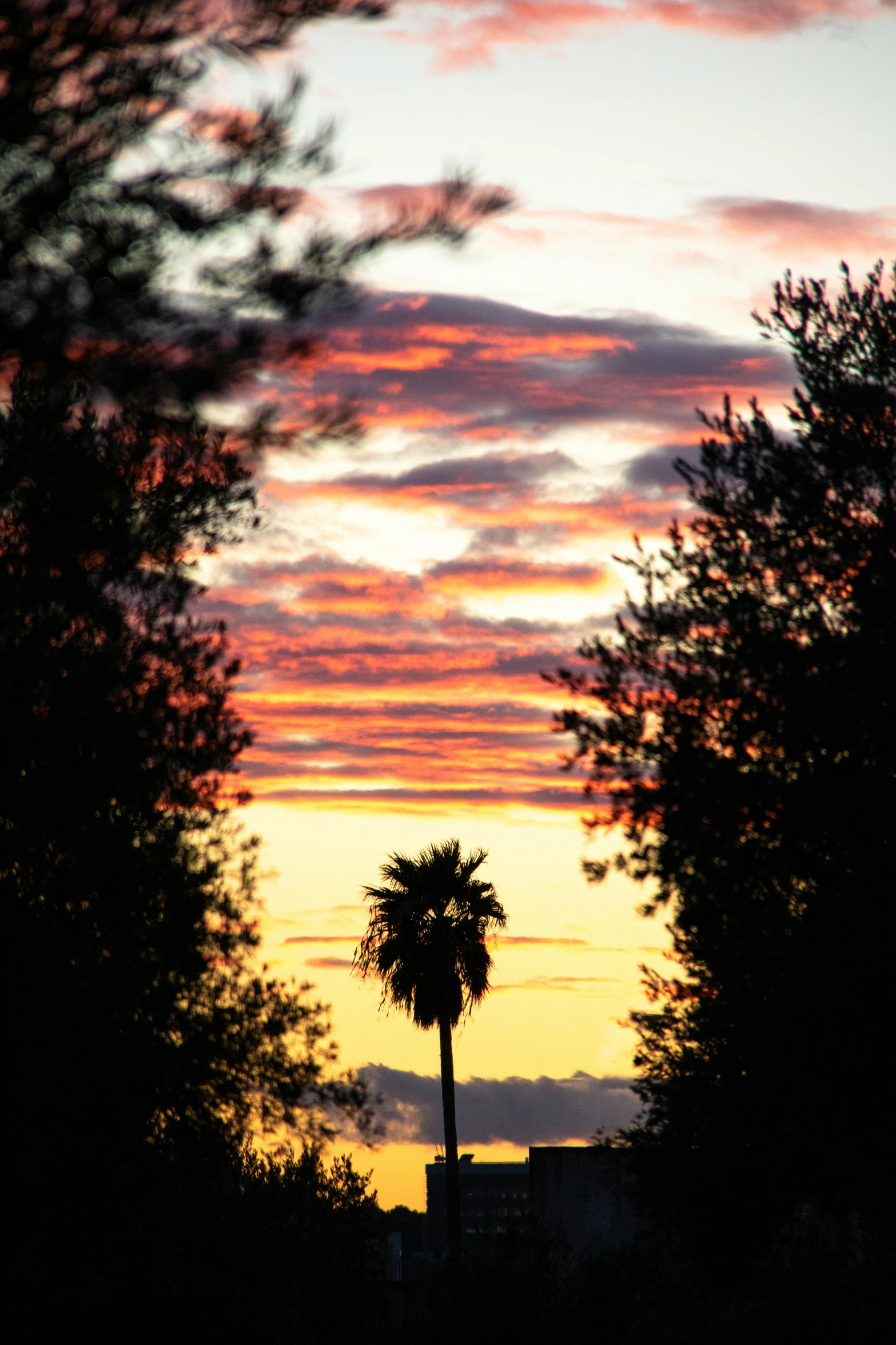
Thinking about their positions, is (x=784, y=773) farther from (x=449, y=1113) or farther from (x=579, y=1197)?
(x=579, y=1197)

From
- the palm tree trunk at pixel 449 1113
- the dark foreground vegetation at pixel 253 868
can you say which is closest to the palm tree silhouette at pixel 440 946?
the palm tree trunk at pixel 449 1113

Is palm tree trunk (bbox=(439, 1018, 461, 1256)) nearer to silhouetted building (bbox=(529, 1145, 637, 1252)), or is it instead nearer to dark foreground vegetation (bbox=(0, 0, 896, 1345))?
dark foreground vegetation (bbox=(0, 0, 896, 1345))

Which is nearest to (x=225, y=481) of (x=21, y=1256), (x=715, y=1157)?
(x=21, y=1256)

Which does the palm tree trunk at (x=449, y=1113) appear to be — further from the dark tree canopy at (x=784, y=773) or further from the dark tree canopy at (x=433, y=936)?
the dark tree canopy at (x=784, y=773)

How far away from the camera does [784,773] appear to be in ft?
51.5

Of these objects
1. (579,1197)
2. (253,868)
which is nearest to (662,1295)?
(253,868)

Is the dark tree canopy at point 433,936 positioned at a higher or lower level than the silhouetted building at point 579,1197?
higher

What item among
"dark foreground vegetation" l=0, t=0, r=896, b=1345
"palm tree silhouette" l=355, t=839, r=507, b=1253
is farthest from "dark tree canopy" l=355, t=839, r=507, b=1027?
"dark foreground vegetation" l=0, t=0, r=896, b=1345

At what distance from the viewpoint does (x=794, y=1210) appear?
20.5 metres

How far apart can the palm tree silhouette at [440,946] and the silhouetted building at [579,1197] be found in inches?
1121

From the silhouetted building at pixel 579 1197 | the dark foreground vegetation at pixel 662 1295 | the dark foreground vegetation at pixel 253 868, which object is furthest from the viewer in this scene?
the silhouetted building at pixel 579 1197

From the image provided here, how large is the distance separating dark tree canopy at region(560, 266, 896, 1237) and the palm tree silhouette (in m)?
19.5

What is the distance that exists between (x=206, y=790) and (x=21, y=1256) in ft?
19.7

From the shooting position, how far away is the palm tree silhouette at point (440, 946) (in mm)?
38188
